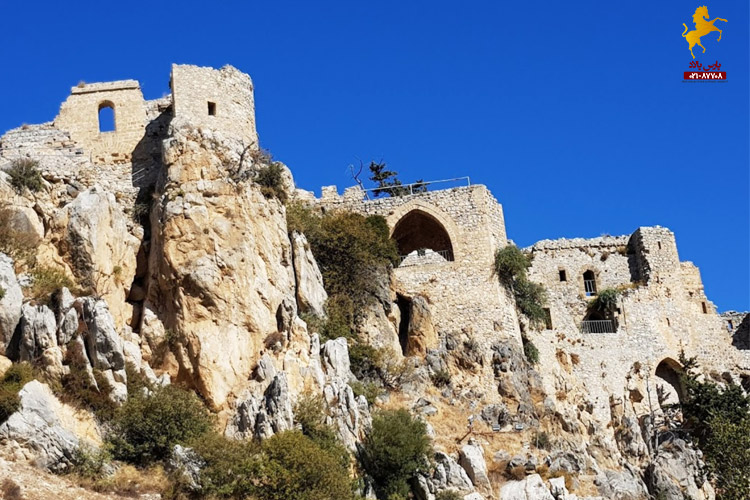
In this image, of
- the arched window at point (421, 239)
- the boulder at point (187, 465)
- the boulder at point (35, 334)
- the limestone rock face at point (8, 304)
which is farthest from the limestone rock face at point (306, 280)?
the limestone rock face at point (8, 304)

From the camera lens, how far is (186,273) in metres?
30.2

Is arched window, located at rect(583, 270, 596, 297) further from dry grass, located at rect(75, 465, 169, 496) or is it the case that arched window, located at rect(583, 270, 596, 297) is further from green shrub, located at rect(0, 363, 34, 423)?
green shrub, located at rect(0, 363, 34, 423)

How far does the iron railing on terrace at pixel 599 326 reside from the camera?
4181 centimetres

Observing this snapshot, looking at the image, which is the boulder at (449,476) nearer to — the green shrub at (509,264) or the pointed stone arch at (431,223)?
the green shrub at (509,264)

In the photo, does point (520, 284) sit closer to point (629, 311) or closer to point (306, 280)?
point (629, 311)

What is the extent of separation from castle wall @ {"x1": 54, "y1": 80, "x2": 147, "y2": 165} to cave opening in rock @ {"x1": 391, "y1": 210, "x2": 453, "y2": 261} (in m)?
9.91

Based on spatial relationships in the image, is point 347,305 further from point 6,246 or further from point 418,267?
point 6,246

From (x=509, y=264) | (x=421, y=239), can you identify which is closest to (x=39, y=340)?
(x=509, y=264)

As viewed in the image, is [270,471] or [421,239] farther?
[421,239]

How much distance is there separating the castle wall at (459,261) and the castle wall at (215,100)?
18.0ft

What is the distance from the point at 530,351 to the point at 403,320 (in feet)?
14.6

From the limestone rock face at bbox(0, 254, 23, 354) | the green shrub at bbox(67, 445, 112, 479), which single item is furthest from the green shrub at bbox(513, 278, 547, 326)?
the limestone rock face at bbox(0, 254, 23, 354)

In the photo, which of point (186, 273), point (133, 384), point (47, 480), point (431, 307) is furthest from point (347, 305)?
point (47, 480)

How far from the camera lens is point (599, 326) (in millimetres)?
42125
